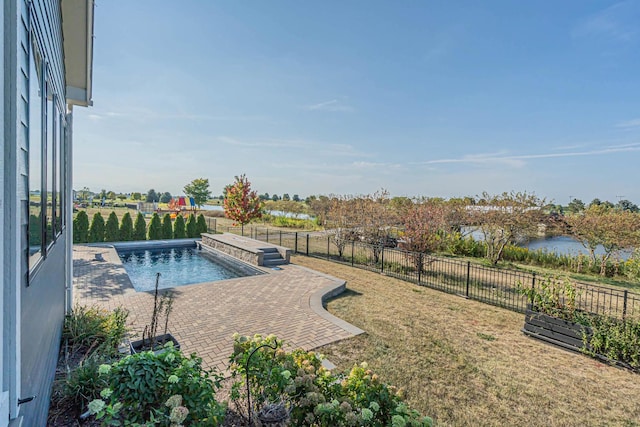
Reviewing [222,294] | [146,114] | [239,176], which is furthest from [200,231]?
[222,294]

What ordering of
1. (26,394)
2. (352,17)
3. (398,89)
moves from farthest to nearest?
(398,89) < (352,17) < (26,394)

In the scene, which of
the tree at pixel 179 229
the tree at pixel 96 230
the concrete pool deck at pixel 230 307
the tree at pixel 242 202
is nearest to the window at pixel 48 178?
the concrete pool deck at pixel 230 307

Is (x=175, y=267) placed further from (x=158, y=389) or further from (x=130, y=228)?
(x=158, y=389)

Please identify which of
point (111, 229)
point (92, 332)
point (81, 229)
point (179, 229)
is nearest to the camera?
point (92, 332)

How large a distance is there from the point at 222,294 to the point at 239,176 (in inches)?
421

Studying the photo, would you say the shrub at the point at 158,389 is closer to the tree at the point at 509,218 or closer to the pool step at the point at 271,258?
the pool step at the point at 271,258

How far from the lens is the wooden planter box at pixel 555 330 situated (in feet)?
16.4

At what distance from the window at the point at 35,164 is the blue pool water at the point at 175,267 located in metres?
6.91

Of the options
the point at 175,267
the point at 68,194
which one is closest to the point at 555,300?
the point at 68,194

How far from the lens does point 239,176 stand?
17031mm

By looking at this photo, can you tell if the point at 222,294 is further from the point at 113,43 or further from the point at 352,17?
the point at 352,17

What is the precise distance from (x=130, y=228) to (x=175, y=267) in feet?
22.1

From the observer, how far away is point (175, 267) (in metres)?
11.5

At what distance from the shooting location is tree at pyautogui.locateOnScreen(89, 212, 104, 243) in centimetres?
1494
